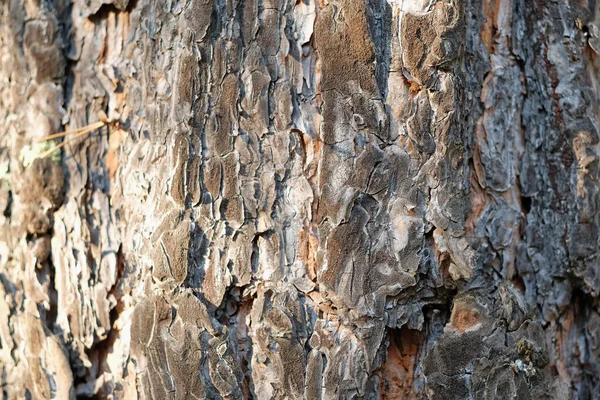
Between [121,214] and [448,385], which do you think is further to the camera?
[121,214]

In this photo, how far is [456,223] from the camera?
3.50 feet

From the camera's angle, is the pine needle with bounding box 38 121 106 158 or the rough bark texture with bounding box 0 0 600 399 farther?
the pine needle with bounding box 38 121 106 158

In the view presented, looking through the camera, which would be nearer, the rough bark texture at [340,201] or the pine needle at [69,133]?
the rough bark texture at [340,201]

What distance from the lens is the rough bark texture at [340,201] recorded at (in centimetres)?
105

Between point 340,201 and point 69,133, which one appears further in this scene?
point 69,133

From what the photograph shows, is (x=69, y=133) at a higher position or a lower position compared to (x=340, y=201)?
higher

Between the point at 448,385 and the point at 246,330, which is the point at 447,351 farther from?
the point at 246,330

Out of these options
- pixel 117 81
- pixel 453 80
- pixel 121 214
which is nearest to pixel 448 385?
pixel 453 80

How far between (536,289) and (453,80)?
0.46 meters

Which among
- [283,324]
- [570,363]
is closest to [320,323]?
[283,324]

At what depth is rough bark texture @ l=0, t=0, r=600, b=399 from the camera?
1.05 meters

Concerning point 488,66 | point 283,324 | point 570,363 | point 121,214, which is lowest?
point 570,363

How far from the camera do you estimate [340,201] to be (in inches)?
41.3

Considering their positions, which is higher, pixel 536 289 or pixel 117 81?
pixel 117 81
